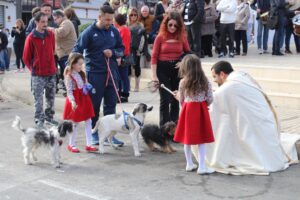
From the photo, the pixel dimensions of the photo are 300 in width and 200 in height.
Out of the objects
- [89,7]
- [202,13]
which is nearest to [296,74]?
[202,13]

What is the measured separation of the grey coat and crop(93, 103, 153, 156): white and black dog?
6.97m

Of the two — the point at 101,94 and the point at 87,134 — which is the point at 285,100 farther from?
the point at 87,134

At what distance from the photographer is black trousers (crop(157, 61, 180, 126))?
7.81 meters

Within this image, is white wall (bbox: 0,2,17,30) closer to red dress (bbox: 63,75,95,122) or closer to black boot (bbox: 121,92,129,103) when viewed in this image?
black boot (bbox: 121,92,129,103)

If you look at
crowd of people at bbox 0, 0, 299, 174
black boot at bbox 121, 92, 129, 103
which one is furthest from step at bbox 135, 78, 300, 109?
black boot at bbox 121, 92, 129, 103

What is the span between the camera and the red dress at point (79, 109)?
7.34m

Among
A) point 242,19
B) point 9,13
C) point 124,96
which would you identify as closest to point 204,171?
point 124,96

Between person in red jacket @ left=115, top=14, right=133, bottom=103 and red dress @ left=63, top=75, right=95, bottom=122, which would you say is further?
person in red jacket @ left=115, top=14, right=133, bottom=103

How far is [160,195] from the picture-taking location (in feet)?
18.1

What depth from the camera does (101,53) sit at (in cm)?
755

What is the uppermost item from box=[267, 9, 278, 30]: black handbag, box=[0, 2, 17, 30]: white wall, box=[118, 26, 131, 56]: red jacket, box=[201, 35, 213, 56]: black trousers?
box=[0, 2, 17, 30]: white wall

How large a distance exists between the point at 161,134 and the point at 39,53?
2.81 metres

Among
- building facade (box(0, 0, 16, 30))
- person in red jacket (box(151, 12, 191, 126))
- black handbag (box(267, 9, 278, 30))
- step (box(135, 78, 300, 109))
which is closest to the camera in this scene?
person in red jacket (box(151, 12, 191, 126))

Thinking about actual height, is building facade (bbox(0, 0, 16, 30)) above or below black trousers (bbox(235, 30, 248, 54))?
above
